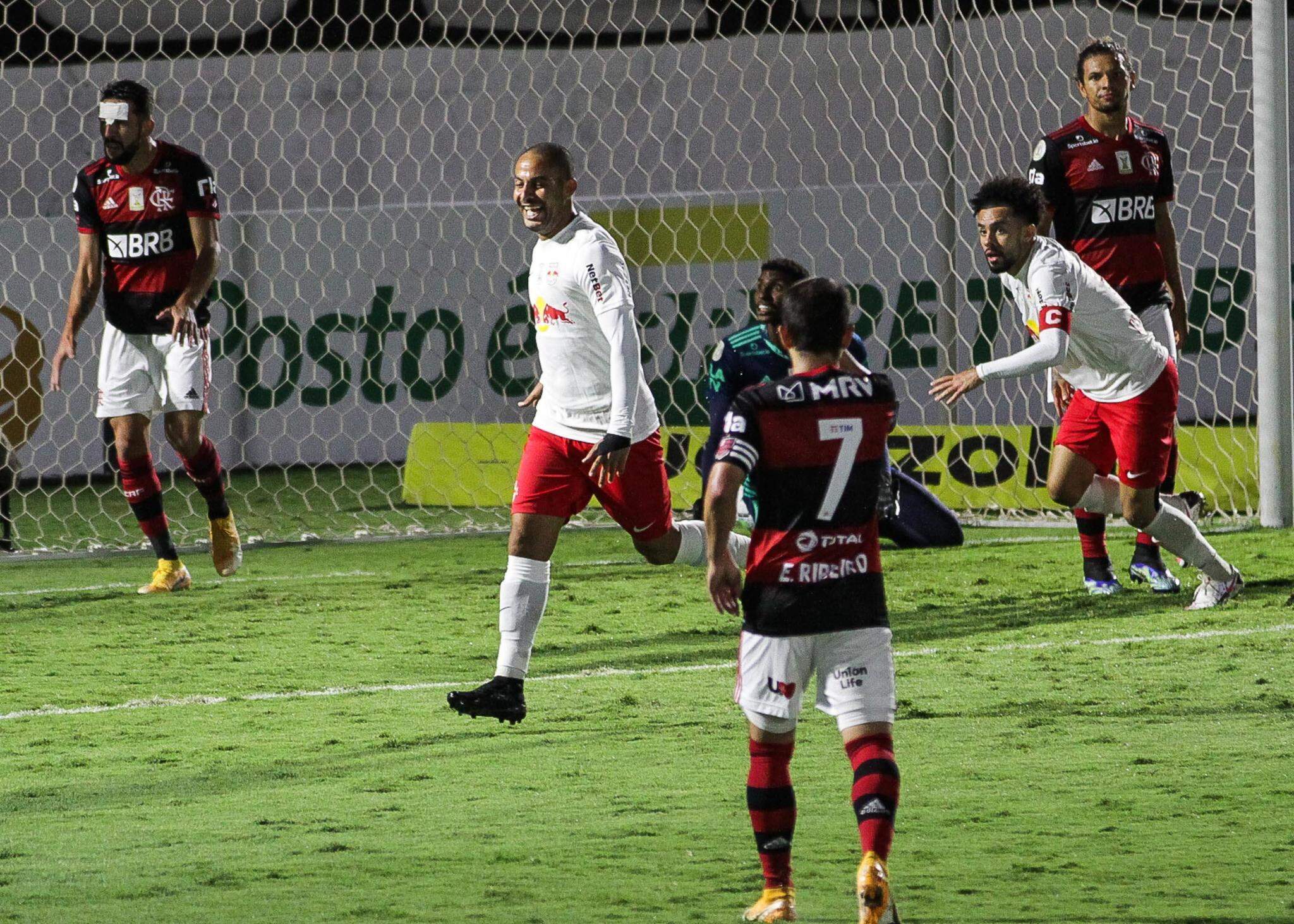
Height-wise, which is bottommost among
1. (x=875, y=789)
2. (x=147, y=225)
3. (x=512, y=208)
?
(x=875, y=789)

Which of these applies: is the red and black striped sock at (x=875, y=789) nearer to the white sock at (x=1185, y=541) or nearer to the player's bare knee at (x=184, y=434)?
the white sock at (x=1185, y=541)

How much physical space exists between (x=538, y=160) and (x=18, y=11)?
11.3 m

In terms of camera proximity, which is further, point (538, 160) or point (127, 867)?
point (538, 160)

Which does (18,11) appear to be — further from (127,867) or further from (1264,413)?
(127,867)

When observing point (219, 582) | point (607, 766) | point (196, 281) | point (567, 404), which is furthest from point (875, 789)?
point (219, 582)

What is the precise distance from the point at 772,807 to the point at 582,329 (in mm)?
2109

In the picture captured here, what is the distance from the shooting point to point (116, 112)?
720 cm

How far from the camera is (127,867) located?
3.38m

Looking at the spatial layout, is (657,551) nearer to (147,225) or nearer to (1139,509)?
(1139,509)

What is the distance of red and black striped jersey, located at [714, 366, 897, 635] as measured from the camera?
121 inches

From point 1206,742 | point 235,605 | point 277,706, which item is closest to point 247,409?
point 235,605

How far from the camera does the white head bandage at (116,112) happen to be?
720cm

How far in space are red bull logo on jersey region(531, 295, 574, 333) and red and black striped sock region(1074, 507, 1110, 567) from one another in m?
2.67

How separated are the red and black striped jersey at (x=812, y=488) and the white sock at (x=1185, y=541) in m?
3.47
